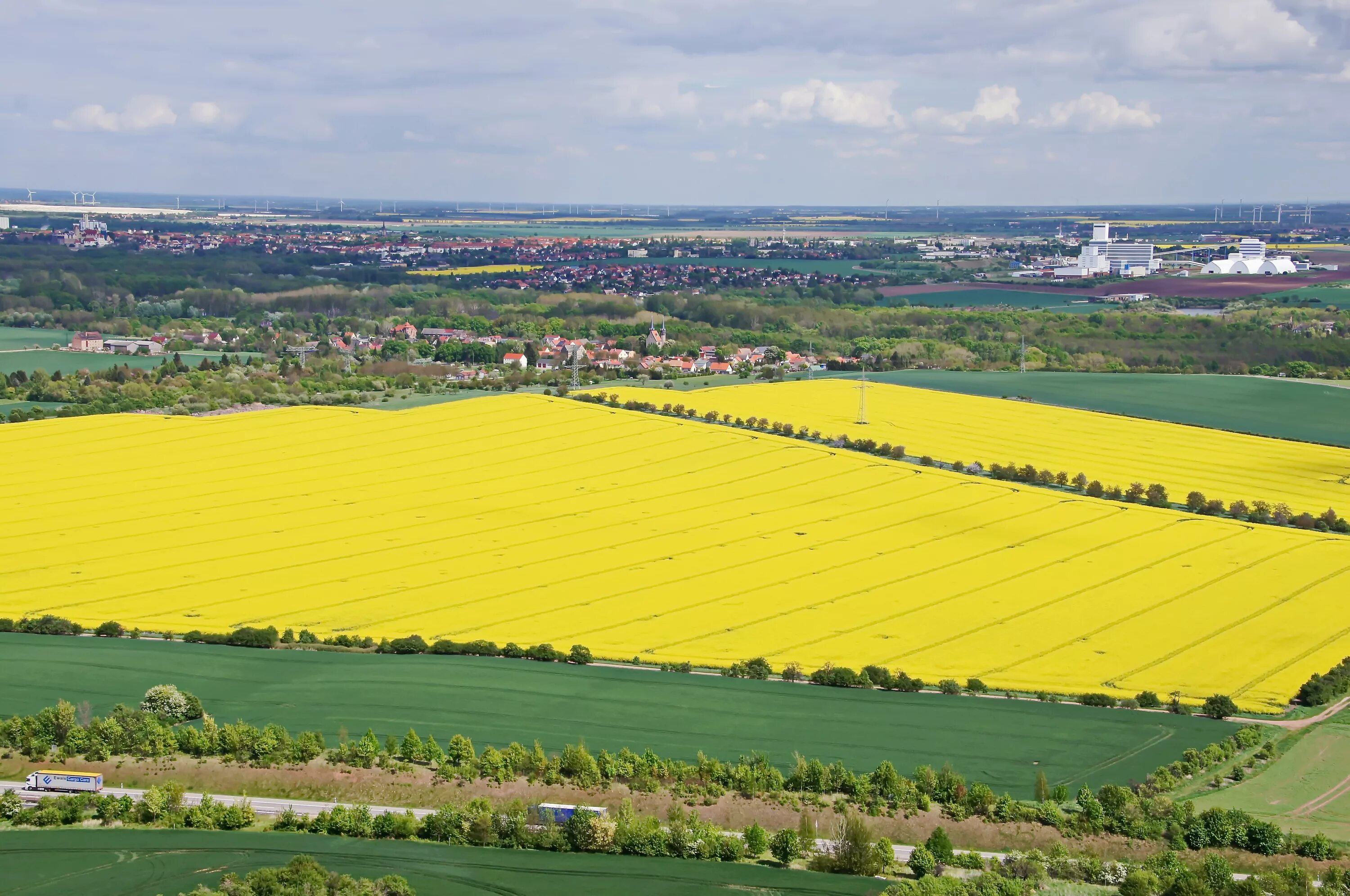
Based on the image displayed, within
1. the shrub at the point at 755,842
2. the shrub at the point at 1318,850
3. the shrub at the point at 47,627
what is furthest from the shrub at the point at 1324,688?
the shrub at the point at 47,627

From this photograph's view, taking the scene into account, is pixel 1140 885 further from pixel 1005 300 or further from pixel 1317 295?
pixel 1317 295

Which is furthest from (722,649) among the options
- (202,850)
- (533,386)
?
(533,386)

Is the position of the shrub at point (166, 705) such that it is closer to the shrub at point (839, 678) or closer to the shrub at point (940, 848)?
the shrub at point (839, 678)

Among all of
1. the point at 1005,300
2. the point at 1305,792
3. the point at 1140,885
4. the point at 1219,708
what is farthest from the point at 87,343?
the point at 1140,885

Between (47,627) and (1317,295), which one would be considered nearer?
(47,627)

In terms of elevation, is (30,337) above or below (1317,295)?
below

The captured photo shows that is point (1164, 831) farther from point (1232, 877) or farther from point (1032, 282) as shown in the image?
point (1032, 282)
